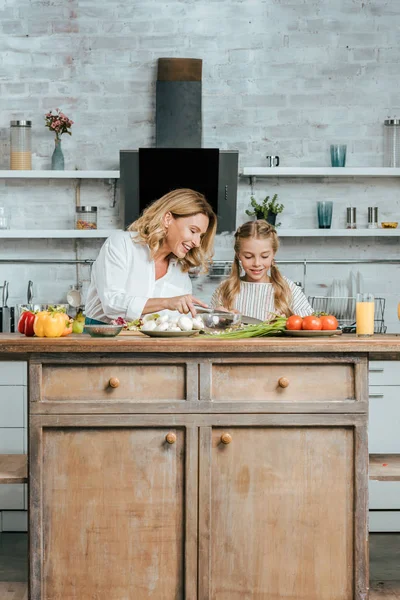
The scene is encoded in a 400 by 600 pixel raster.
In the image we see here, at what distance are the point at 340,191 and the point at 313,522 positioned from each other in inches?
120

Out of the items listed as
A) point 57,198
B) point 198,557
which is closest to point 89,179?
point 57,198

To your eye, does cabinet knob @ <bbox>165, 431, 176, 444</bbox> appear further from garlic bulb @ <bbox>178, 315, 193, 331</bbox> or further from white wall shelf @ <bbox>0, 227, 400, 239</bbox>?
white wall shelf @ <bbox>0, 227, 400, 239</bbox>

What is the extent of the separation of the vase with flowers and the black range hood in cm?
38

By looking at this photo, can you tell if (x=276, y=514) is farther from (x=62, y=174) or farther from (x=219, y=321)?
(x=62, y=174)

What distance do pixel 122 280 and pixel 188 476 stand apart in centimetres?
104

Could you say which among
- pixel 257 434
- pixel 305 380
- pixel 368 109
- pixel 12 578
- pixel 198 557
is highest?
pixel 368 109

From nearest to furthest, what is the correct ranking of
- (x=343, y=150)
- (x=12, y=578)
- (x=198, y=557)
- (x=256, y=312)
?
(x=198, y=557)
(x=12, y=578)
(x=256, y=312)
(x=343, y=150)

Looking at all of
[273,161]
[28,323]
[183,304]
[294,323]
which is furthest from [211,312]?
[273,161]

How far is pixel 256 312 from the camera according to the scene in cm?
396

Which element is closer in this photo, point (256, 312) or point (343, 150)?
point (256, 312)

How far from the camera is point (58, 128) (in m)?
5.03

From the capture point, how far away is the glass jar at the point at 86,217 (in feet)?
16.6

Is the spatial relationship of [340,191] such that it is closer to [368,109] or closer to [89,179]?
[368,109]

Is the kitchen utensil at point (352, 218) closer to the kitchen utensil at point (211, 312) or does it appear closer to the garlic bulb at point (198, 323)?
the kitchen utensil at point (211, 312)
